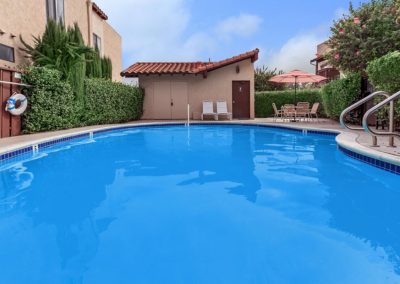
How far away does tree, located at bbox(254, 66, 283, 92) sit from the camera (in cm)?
2828

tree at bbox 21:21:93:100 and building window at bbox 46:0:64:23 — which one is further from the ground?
building window at bbox 46:0:64:23

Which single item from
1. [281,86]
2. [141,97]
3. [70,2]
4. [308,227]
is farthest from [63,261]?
[281,86]

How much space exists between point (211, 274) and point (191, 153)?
5.93 m

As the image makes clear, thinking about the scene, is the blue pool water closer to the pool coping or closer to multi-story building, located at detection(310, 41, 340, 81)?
the pool coping

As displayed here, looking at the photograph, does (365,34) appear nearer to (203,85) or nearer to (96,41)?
(203,85)

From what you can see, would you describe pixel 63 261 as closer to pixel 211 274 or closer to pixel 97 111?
pixel 211 274

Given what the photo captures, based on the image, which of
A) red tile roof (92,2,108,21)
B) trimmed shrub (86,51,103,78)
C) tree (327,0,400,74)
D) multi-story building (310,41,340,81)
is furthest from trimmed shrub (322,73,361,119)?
red tile roof (92,2,108,21)

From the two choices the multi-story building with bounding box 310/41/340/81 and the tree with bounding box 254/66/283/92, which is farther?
the tree with bounding box 254/66/283/92

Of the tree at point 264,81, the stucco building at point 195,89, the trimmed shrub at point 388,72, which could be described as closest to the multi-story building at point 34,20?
the stucco building at point 195,89

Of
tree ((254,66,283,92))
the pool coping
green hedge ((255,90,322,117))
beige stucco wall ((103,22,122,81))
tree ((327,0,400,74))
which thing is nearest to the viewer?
the pool coping

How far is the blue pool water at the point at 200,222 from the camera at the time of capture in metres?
2.59

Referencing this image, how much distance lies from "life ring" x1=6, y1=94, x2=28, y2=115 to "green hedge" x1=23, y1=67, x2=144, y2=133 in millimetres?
654

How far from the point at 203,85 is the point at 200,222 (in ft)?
55.0

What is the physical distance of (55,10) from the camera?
14.5 meters
